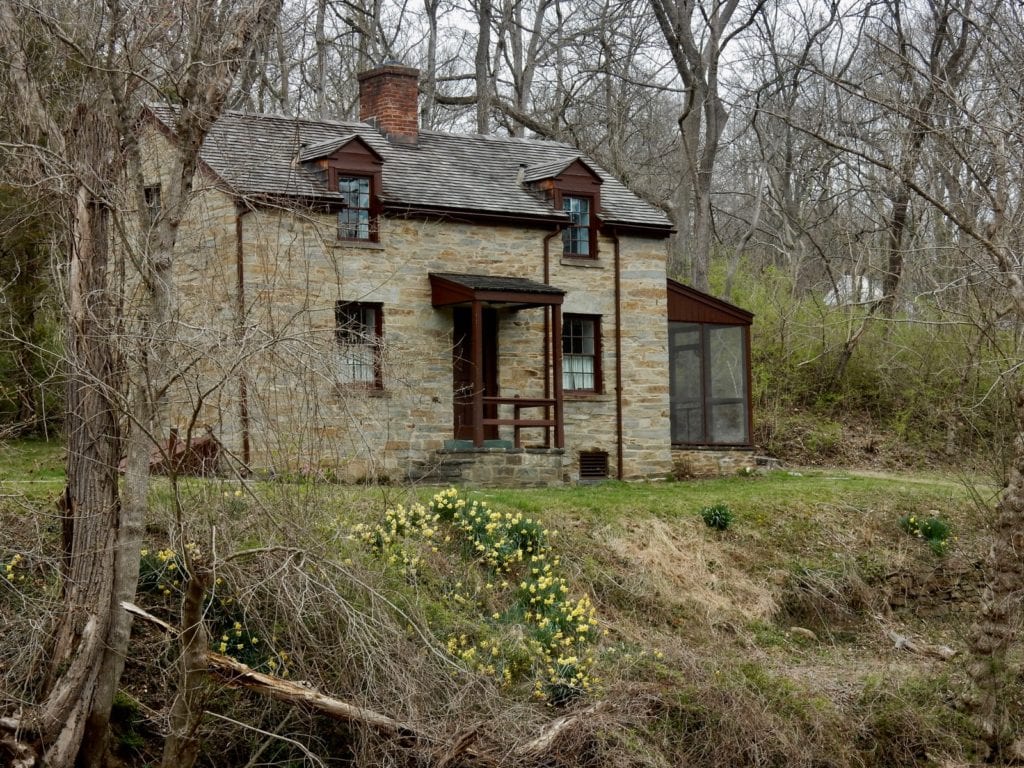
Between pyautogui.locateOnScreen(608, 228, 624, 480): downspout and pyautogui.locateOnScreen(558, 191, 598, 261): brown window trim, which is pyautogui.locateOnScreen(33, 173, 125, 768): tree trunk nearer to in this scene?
pyautogui.locateOnScreen(558, 191, 598, 261): brown window trim

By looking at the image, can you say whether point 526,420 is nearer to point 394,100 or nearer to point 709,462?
point 709,462

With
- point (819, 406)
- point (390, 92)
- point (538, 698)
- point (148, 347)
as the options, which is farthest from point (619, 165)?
point (148, 347)

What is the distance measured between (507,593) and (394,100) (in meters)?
10.3

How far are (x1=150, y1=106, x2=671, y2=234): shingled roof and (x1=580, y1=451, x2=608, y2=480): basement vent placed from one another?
3708 mm

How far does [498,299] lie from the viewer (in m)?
17.8

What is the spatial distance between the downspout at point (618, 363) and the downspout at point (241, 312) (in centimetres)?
627

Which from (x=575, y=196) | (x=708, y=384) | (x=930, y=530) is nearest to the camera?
(x=930, y=530)

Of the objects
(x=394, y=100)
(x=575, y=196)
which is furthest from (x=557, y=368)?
(x=394, y=100)

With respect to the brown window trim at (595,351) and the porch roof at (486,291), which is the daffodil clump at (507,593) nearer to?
the porch roof at (486,291)

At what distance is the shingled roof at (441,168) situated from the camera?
17.2 m

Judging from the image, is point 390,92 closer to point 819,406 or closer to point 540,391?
point 540,391

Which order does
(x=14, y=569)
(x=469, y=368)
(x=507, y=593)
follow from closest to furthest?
(x=14, y=569) < (x=507, y=593) < (x=469, y=368)

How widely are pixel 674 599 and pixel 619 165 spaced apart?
617 inches

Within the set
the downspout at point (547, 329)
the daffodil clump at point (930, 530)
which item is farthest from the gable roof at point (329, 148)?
the daffodil clump at point (930, 530)
